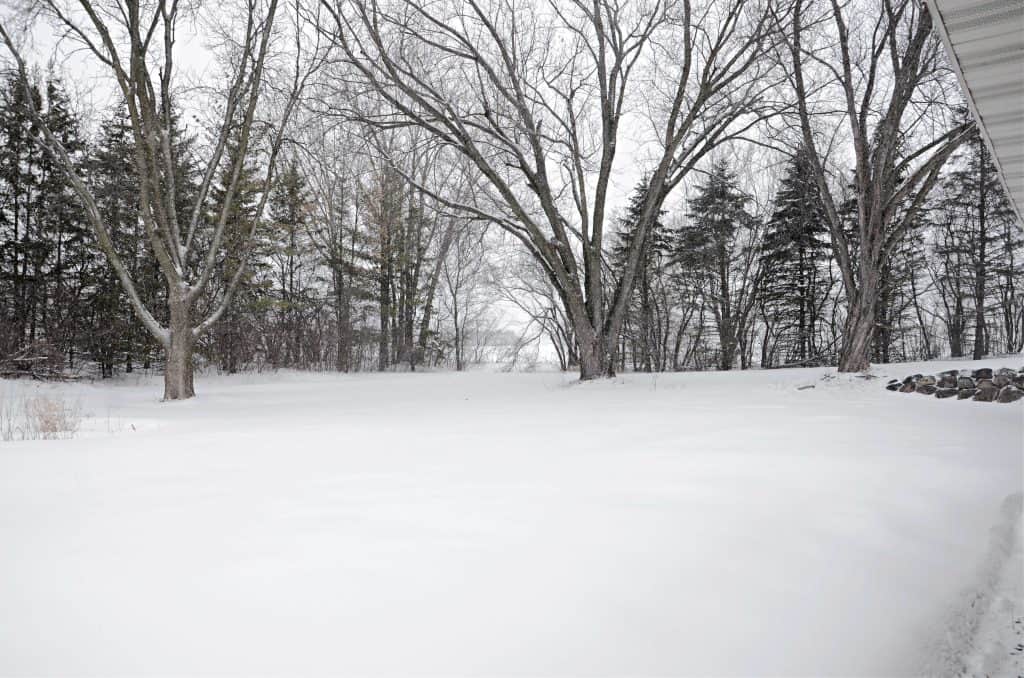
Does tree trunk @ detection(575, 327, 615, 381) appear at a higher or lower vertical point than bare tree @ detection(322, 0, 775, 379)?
lower

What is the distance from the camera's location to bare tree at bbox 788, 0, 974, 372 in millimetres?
7531

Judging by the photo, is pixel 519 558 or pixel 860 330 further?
pixel 860 330

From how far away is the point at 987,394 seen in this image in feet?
20.2

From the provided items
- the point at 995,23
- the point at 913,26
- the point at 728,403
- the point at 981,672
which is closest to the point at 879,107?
the point at 913,26

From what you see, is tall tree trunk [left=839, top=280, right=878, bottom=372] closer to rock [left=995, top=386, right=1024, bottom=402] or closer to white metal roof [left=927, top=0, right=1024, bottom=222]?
rock [left=995, top=386, right=1024, bottom=402]

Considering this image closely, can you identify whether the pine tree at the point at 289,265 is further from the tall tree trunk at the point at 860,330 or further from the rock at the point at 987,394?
the rock at the point at 987,394

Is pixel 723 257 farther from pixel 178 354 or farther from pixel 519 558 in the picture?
pixel 519 558

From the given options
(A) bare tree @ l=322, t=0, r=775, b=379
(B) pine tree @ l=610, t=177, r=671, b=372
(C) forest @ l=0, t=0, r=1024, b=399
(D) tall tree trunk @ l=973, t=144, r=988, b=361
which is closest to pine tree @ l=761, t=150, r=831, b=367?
(C) forest @ l=0, t=0, r=1024, b=399

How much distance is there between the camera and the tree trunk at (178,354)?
8.41 m

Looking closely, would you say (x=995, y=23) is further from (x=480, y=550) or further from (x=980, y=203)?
(x=980, y=203)

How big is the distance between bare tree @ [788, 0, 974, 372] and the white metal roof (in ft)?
18.4

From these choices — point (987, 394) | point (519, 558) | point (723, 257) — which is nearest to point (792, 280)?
point (723, 257)

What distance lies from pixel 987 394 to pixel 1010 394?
0.21m

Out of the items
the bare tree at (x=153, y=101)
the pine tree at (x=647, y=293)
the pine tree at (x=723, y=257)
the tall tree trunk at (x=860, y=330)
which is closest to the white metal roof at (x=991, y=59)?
the tall tree trunk at (x=860, y=330)
